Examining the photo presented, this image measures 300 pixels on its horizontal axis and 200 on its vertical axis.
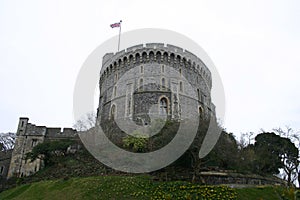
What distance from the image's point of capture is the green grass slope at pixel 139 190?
1361 cm

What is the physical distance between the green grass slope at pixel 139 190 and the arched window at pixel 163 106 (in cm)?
975

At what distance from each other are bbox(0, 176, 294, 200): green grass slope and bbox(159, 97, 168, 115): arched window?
975 centimetres

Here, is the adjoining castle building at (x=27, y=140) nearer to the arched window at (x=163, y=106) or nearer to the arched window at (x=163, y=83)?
the arched window at (x=163, y=106)

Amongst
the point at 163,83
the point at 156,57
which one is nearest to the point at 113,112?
the point at 163,83

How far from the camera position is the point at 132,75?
26625 mm

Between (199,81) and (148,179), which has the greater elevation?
(199,81)

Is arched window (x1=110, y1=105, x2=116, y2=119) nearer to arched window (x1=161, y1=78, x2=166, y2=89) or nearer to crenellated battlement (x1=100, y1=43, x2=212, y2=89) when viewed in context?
crenellated battlement (x1=100, y1=43, x2=212, y2=89)

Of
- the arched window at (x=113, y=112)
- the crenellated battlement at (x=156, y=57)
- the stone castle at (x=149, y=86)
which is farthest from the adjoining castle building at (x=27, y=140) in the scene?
the crenellated battlement at (x=156, y=57)

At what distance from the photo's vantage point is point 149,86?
25.8 metres

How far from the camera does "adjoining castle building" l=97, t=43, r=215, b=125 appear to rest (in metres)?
25.0

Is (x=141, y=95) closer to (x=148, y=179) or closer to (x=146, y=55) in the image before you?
(x=146, y=55)

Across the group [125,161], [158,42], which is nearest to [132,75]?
[158,42]

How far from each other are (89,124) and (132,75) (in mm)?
5925

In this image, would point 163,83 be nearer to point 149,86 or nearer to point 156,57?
point 149,86
